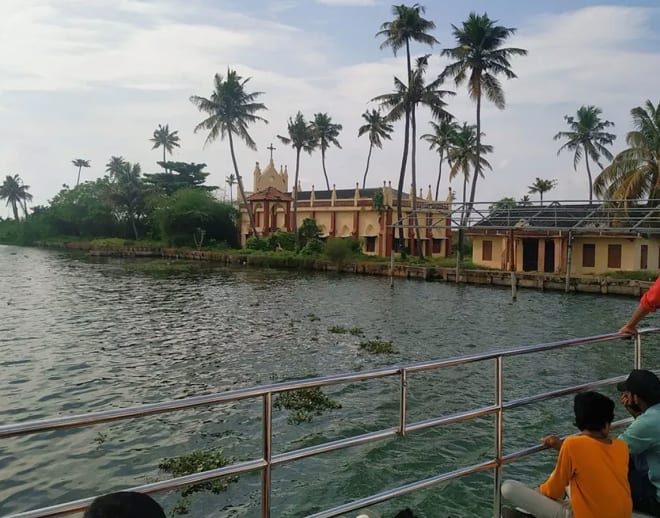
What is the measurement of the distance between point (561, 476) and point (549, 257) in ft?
130

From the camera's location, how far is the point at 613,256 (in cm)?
3728

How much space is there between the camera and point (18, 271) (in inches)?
1599

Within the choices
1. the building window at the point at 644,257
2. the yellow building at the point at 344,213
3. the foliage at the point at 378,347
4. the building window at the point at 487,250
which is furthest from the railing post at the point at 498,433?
the yellow building at the point at 344,213

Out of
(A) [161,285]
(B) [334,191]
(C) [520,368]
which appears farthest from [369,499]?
(B) [334,191]

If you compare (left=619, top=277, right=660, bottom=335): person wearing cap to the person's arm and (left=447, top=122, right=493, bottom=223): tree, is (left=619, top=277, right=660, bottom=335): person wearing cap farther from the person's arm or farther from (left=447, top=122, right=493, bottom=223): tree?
(left=447, top=122, right=493, bottom=223): tree

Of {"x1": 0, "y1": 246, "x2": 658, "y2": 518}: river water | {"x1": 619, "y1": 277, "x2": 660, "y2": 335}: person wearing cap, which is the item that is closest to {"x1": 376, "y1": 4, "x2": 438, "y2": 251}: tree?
{"x1": 0, "y1": 246, "x2": 658, "y2": 518}: river water

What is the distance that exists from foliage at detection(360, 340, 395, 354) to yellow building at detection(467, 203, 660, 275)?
60.7 feet

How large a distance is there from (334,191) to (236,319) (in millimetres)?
36244

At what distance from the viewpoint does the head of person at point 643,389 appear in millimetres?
3307

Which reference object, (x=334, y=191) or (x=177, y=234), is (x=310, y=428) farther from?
(x=177, y=234)

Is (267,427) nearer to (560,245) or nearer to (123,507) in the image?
(123,507)

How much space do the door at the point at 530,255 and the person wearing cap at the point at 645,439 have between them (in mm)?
39386

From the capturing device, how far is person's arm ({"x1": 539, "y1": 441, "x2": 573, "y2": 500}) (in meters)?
3.15

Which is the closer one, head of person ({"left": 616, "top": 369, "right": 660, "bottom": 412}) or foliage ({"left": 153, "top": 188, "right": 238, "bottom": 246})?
head of person ({"left": 616, "top": 369, "right": 660, "bottom": 412})
